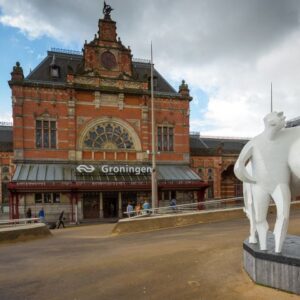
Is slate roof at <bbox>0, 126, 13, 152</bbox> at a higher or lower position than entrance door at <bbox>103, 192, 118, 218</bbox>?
higher

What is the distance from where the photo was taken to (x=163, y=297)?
5383mm

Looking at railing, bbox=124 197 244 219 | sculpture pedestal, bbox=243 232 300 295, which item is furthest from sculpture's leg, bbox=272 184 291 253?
railing, bbox=124 197 244 219

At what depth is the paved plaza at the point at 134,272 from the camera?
5609 mm

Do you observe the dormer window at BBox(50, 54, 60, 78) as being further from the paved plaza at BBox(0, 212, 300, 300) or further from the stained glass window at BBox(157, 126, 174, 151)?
the paved plaza at BBox(0, 212, 300, 300)

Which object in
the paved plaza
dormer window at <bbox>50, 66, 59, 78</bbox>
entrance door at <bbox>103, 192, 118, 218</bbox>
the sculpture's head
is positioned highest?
dormer window at <bbox>50, 66, 59, 78</bbox>

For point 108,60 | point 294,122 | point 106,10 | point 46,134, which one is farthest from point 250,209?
point 106,10

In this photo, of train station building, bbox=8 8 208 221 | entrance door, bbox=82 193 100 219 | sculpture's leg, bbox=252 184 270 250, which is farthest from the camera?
entrance door, bbox=82 193 100 219

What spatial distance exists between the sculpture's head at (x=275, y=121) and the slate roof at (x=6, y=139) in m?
28.3

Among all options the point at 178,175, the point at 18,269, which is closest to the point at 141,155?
the point at 178,175

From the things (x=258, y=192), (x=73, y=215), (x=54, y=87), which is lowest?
(x=73, y=215)

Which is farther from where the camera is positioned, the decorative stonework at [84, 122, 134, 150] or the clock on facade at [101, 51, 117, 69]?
the clock on facade at [101, 51, 117, 69]

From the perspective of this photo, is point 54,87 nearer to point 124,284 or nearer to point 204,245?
point 204,245

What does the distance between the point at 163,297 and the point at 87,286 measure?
1.65 m

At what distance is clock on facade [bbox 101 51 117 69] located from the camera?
29855 mm
